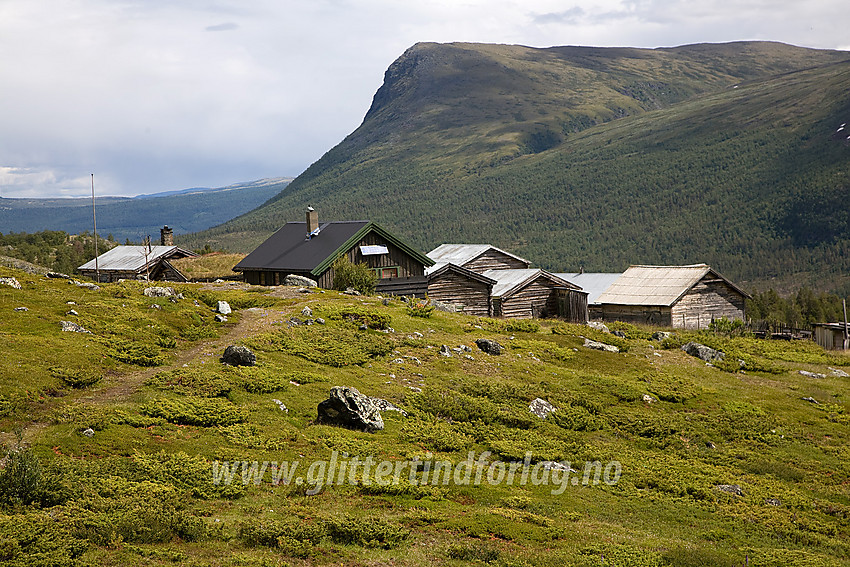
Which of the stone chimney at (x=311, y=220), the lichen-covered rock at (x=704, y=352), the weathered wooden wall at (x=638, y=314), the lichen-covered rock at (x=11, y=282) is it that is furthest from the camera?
the weathered wooden wall at (x=638, y=314)

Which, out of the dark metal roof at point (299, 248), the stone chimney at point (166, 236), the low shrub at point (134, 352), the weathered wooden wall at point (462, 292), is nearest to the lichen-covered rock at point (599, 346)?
the weathered wooden wall at point (462, 292)

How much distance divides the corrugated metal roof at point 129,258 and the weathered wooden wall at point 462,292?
2670 centimetres

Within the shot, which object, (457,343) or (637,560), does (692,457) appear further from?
(457,343)

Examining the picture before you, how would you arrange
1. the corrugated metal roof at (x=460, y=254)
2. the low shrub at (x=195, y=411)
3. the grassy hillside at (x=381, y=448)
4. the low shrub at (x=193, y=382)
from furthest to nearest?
the corrugated metal roof at (x=460, y=254), the low shrub at (x=193, y=382), the low shrub at (x=195, y=411), the grassy hillside at (x=381, y=448)

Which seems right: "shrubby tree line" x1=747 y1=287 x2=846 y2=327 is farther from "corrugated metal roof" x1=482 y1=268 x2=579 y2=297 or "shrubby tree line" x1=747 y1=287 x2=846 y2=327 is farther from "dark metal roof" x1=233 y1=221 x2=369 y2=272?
"dark metal roof" x1=233 y1=221 x2=369 y2=272

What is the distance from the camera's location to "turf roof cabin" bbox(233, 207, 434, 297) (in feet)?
161

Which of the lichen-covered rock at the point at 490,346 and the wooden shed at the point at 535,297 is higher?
the wooden shed at the point at 535,297

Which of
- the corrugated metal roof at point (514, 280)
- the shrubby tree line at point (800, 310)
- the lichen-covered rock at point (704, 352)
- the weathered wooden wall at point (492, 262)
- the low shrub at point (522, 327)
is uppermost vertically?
the weathered wooden wall at point (492, 262)

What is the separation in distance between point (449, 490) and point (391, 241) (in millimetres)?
35931

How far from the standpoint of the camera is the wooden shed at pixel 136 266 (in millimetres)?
62562

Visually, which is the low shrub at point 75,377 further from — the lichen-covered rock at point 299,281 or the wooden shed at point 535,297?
the wooden shed at point 535,297

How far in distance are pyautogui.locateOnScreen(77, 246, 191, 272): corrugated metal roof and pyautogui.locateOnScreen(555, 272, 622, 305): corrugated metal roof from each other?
37529 mm

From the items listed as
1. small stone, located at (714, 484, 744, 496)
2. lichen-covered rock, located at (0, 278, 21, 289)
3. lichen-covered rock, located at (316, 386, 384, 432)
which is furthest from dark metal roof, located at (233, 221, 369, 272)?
small stone, located at (714, 484, 744, 496)

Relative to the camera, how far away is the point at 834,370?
118ft
